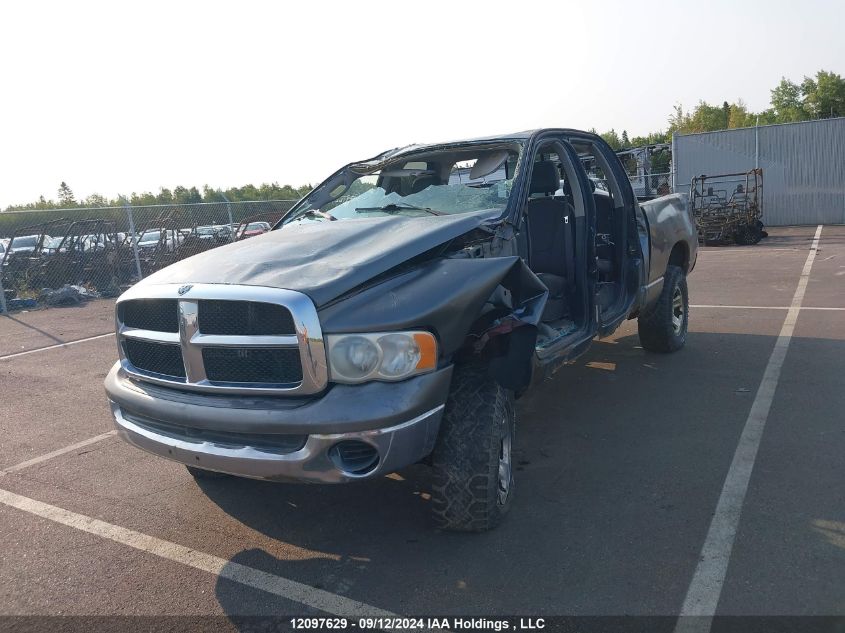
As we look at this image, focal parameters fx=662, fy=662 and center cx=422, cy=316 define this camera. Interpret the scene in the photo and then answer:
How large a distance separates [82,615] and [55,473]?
1.83 metres

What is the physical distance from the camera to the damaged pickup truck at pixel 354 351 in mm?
2770

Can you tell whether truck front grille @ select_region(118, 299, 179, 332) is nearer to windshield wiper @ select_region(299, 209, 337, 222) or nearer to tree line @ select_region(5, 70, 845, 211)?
windshield wiper @ select_region(299, 209, 337, 222)

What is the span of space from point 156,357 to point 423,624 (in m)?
1.78

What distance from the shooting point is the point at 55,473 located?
14.3 feet

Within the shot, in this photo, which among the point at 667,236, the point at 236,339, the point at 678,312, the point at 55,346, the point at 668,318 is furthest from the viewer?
the point at 55,346

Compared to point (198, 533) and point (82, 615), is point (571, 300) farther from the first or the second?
point (82, 615)

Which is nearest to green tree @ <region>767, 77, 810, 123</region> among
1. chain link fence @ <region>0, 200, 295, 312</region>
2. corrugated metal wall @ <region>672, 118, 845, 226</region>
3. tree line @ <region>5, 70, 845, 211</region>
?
tree line @ <region>5, 70, 845, 211</region>

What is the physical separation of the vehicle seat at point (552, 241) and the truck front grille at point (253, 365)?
7.14 ft

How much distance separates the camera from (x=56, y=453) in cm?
473

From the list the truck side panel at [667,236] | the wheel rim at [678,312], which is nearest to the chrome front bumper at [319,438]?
the truck side panel at [667,236]

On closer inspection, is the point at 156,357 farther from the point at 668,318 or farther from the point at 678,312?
the point at 678,312

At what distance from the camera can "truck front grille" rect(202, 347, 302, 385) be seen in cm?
285

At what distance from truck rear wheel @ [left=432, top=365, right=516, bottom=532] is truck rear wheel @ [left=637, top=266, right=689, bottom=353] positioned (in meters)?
Result: 3.42

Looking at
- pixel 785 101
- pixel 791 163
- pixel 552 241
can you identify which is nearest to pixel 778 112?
pixel 785 101
